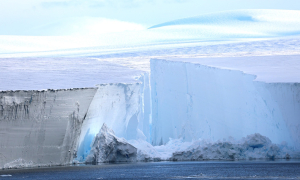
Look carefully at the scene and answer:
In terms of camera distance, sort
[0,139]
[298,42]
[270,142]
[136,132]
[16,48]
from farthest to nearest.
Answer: [16,48]
[298,42]
[136,132]
[270,142]
[0,139]

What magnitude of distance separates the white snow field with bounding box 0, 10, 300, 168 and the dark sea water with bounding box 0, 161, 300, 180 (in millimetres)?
626

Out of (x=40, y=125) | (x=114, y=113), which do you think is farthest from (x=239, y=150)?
(x=40, y=125)

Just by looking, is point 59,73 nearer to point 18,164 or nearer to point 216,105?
point 18,164

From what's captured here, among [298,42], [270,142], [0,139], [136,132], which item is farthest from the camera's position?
[298,42]

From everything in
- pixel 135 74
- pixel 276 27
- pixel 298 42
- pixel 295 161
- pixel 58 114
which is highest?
pixel 276 27

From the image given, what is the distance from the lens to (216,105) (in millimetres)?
11938

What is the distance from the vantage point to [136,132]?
1209cm

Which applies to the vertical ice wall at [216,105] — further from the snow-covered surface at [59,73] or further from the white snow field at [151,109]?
the snow-covered surface at [59,73]

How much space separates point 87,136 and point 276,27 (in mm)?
19278

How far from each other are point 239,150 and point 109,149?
2.45 metres

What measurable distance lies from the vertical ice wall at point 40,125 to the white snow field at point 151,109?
0.06 ft

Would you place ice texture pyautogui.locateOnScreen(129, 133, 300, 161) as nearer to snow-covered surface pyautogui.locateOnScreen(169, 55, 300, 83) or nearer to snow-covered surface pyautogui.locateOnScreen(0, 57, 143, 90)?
snow-covered surface pyautogui.locateOnScreen(169, 55, 300, 83)

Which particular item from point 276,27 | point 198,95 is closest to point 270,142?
point 198,95

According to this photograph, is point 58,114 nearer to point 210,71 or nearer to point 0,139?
point 0,139
